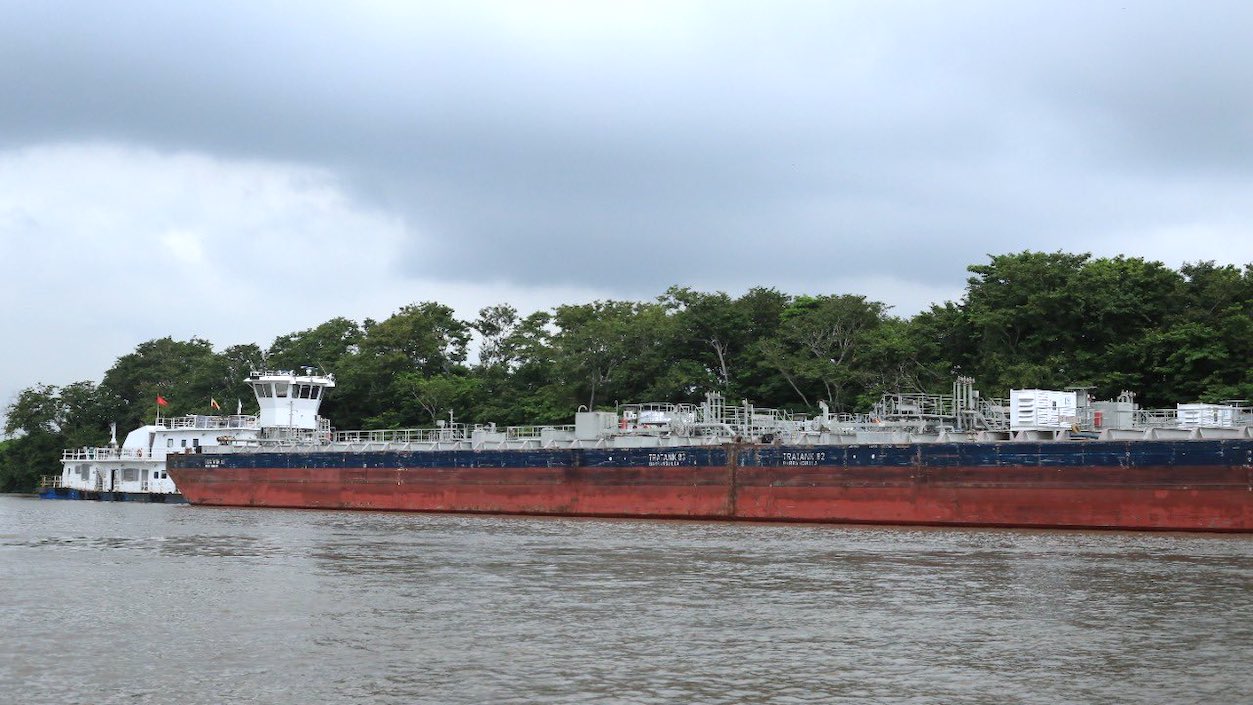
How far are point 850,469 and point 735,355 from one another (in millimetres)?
37366

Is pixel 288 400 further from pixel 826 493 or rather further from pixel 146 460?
pixel 826 493

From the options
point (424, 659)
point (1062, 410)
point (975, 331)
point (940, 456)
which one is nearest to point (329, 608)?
point (424, 659)

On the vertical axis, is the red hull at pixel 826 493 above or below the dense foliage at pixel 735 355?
below

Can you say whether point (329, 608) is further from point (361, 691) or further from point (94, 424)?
point (94, 424)

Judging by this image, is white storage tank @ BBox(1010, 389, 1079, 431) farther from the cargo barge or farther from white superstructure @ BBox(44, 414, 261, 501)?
white superstructure @ BBox(44, 414, 261, 501)

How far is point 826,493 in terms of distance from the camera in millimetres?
46188

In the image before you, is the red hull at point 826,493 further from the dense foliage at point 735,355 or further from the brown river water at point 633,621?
the dense foliage at point 735,355

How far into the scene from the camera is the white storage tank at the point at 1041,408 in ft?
147

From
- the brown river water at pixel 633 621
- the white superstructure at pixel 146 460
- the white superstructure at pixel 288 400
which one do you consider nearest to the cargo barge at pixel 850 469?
the brown river water at pixel 633 621

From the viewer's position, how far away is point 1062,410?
148 ft

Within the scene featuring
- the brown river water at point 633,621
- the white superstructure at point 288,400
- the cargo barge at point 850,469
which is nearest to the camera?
the brown river water at point 633,621

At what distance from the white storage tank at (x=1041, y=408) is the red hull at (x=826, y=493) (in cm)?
324

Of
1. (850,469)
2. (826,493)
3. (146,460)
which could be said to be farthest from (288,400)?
(850,469)

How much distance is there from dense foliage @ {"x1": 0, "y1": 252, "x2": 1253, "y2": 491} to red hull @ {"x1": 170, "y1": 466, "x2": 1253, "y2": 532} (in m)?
19.0
